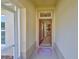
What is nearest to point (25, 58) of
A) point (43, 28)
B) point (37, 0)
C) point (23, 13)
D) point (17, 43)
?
point (17, 43)

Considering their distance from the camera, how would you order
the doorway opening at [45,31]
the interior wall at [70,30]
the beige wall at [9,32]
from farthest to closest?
the doorway opening at [45,31] → the beige wall at [9,32] → the interior wall at [70,30]

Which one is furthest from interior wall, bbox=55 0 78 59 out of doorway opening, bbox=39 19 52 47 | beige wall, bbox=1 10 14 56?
doorway opening, bbox=39 19 52 47

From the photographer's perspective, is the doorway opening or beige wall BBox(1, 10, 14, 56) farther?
the doorway opening

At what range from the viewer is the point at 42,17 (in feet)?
33.7

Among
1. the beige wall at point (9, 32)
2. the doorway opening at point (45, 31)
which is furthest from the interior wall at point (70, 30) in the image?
the doorway opening at point (45, 31)

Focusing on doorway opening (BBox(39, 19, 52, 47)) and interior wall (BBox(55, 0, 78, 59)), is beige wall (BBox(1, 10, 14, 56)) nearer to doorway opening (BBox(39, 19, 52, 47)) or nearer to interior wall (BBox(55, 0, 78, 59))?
interior wall (BBox(55, 0, 78, 59))

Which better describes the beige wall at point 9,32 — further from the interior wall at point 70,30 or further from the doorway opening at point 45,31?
the doorway opening at point 45,31

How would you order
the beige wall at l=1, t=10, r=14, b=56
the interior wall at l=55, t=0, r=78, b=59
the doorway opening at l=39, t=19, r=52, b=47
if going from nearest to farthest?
the interior wall at l=55, t=0, r=78, b=59 → the beige wall at l=1, t=10, r=14, b=56 → the doorway opening at l=39, t=19, r=52, b=47

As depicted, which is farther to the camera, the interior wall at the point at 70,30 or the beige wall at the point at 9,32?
the beige wall at the point at 9,32

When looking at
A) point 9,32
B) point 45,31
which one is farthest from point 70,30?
point 45,31

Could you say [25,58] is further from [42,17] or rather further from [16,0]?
[42,17]

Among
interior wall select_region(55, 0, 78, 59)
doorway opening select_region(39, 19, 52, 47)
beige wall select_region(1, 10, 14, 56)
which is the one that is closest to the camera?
interior wall select_region(55, 0, 78, 59)

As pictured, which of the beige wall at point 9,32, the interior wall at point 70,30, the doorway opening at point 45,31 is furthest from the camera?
the doorway opening at point 45,31

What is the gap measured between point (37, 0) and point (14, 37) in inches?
120
